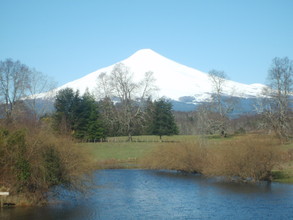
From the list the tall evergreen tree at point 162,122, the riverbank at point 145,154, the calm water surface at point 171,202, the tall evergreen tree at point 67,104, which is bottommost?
the calm water surface at point 171,202

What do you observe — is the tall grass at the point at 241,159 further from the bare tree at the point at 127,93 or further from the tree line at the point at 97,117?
the bare tree at the point at 127,93

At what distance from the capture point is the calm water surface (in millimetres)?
19484

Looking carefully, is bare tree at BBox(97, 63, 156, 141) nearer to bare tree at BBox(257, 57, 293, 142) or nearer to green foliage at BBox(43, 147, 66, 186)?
bare tree at BBox(257, 57, 293, 142)

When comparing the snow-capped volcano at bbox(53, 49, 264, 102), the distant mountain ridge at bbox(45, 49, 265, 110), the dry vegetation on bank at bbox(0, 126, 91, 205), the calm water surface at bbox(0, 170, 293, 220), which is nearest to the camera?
the calm water surface at bbox(0, 170, 293, 220)

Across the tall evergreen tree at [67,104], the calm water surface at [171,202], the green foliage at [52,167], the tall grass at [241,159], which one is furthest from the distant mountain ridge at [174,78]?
the green foliage at [52,167]

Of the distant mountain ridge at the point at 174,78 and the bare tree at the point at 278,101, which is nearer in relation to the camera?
the bare tree at the point at 278,101

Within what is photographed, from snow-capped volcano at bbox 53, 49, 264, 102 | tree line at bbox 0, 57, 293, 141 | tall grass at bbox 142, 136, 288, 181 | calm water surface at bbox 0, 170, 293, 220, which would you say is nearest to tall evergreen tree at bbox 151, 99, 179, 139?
tree line at bbox 0, 57, 293, 141

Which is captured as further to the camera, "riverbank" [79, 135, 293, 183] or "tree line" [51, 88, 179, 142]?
"tree line" [51, 88, 179, 142]

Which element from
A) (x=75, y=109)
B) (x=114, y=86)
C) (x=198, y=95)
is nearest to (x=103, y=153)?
(x=75, y=109)

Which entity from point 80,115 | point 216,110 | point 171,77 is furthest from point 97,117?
point 171,77

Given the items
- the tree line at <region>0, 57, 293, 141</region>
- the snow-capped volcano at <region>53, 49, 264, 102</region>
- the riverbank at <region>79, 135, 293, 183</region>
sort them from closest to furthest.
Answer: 1. the riverbank at <region>79, 135, 293, 183</region>
2. the tree line at <region>0, 57, 293, 141</region>
3. the snow-capped volcano at <region>53, 49, 264, 102</region>

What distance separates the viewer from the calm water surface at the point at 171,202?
19484 millimetres

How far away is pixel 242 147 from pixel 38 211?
15256 mm

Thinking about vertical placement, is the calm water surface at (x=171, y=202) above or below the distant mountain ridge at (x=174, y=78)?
below
